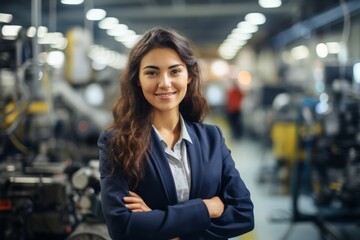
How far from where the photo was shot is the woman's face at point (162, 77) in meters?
1.72

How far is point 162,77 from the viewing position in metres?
1.72

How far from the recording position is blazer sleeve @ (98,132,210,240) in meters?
1.65

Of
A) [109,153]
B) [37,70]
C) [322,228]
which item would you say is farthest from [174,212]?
[322,228]

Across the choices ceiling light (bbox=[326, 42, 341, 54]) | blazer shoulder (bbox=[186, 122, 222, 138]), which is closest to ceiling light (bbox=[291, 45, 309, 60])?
ceiling light (bbox=[326, 42, 341, 54])

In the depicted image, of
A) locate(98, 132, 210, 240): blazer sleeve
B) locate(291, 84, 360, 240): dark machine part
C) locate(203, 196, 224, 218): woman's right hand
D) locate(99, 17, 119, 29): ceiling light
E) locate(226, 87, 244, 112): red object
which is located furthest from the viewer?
locate(226, 87, 244, 112): red object

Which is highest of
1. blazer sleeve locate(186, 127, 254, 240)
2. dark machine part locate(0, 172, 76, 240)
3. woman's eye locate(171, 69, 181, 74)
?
woman's eye locate(171, 69, 181, 74)

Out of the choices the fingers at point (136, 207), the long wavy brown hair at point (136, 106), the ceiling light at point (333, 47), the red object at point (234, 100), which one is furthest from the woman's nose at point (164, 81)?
the red object at point (234, 100)

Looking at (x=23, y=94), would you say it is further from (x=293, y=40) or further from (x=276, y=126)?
(x=293, y=40)

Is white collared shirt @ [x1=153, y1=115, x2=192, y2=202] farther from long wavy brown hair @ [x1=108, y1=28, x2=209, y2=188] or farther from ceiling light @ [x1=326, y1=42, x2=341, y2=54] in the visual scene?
ceiling light @ [x1=326, y1=42, x2=341, y2=54]

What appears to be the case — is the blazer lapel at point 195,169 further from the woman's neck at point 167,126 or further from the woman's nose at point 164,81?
the woman's nose at point 164,81

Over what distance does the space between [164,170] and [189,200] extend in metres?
0.16

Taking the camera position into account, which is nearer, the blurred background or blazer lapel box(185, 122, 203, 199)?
blazer lapel box(185, 122, 203, 199)

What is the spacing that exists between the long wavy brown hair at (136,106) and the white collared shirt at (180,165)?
0.34ft

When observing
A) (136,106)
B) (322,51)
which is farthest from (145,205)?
(322,51)
